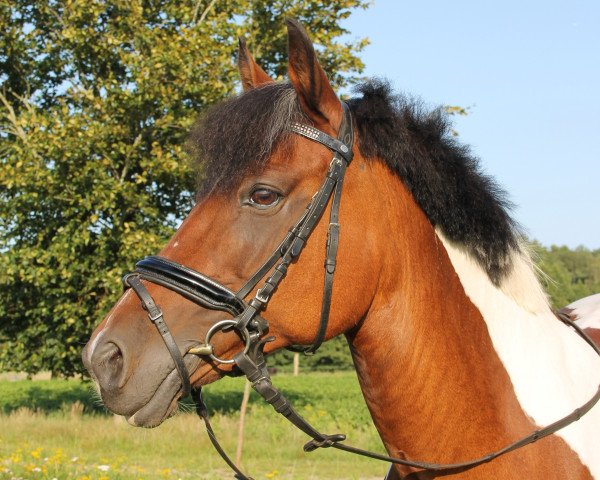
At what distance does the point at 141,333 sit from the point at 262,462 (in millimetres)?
9678

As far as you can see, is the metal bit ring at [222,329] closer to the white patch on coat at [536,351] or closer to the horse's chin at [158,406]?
the horse's chin at [158,406]

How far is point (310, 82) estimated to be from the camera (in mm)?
2480

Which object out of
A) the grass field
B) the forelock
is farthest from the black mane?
the grass field

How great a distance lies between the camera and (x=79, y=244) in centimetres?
1202

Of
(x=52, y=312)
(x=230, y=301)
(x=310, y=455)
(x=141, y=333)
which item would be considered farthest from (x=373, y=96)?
(x=52, y=312)

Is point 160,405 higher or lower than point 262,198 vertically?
lower

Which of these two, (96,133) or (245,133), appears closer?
(245,133)

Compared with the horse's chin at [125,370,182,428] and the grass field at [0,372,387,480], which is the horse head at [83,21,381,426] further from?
the grass field at [0,372,387,480]

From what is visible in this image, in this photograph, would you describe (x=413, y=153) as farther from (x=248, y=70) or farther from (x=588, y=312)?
(x=588, y=312)

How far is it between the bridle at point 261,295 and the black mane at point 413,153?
14 cm

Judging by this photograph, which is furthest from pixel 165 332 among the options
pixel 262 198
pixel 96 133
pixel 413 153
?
pixel 96 133

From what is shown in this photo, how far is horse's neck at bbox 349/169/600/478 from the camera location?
8.21 ft

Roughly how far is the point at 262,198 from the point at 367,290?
1.70 feet

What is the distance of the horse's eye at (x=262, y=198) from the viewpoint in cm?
241
